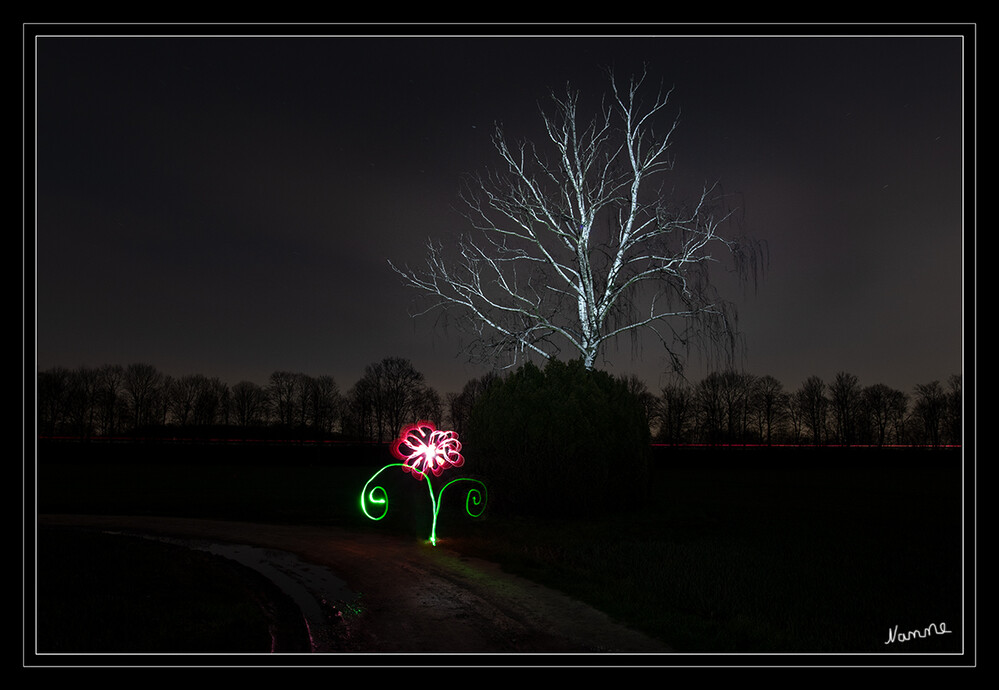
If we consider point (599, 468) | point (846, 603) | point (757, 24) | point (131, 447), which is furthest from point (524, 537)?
point (131, 447)

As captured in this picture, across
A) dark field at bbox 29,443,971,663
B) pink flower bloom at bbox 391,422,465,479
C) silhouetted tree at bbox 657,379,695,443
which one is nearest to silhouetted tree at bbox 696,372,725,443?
silhouetted tree at bbox 657,379,695,443

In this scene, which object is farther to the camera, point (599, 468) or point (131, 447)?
point (131, 447)

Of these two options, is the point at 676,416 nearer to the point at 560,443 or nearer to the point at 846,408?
the point at 846,408

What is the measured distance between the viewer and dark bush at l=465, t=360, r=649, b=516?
1507 cm

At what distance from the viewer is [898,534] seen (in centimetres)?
1378

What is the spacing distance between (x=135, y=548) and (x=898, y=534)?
14.0m

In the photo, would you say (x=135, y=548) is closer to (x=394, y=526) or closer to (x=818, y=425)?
(x=394, y=526)

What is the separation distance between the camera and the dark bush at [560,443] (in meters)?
15.1

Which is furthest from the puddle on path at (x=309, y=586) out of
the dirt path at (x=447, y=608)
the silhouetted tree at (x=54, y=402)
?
the silhouetted tree at (x=54, y=402)
